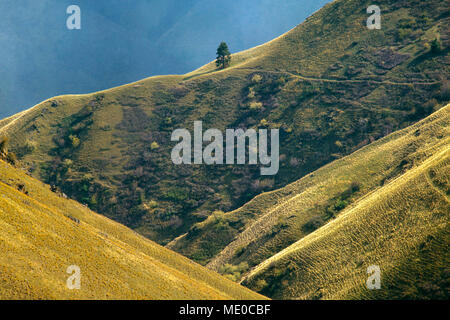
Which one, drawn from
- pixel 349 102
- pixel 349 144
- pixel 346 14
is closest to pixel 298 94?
pixel 349 102

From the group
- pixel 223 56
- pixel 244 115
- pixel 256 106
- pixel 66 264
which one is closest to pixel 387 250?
pixel 66 264

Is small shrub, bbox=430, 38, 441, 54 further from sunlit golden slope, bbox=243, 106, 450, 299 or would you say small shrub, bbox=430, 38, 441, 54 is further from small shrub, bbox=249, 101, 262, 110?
small shrub, bbox=249, 101, 262, 110

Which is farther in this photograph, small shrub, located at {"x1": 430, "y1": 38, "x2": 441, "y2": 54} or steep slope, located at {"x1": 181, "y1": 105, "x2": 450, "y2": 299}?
small shrub, located at {"x1": 430, "y1": 38, "x2": 441, "y2": 54}

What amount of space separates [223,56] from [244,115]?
28.2 m

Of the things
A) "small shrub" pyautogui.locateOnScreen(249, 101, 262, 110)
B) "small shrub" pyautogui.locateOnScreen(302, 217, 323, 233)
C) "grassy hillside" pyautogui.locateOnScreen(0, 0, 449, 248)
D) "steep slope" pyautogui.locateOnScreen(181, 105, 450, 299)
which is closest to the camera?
"steep slope" pyautogui.locateOnScreen(181, 105, 450, 299)

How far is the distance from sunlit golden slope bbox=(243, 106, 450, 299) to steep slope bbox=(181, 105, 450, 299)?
0.07 metres

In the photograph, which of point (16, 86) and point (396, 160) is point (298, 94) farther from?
point (16, 86)

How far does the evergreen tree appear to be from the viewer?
8662 cm

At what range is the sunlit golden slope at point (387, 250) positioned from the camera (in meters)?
21.5

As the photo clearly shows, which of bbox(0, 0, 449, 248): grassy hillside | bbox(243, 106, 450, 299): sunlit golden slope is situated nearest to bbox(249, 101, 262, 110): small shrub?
bbox(0, 0, 449, 248): grassy hillside

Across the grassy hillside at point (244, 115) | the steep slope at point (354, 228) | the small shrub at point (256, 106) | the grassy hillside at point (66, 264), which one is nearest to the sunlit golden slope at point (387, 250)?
the steep slope at point (354, 228)

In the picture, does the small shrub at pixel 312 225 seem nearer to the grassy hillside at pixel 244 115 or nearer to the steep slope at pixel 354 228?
the steep slope at pixel 354 228

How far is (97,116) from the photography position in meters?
71.7
